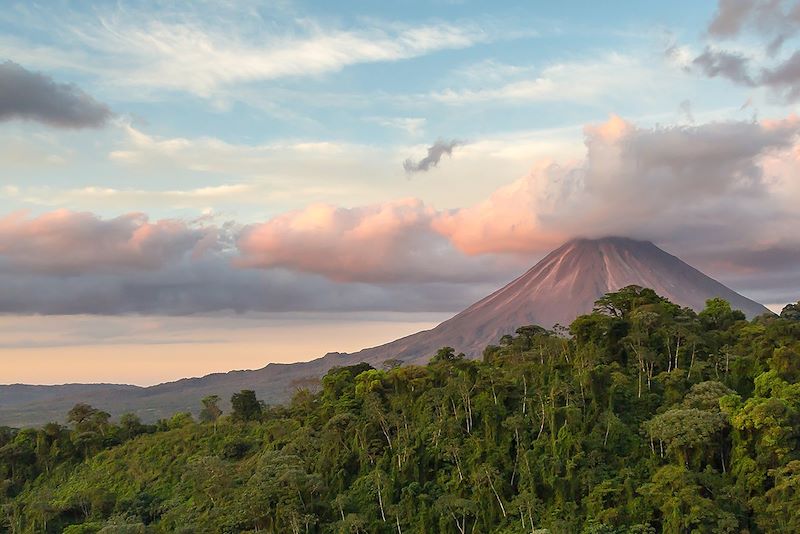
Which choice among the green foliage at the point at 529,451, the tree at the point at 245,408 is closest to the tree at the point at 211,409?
the tree at the point at 245,408

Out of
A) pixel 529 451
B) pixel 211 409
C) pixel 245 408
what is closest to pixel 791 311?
pixel 529 451

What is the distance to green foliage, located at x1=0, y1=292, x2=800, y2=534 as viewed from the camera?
4541cm

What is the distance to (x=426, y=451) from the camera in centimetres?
5547

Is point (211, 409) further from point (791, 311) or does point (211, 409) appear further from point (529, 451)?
point (791, 311)

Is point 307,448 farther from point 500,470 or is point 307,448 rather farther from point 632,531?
point 632,531

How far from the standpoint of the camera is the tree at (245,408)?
79.4m

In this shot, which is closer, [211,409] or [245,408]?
[245,408]

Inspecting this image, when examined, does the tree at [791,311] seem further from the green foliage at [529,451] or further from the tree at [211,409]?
the tree at [211,409]

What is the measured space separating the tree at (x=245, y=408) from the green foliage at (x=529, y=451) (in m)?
7.37

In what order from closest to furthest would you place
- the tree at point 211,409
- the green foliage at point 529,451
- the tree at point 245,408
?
the green foliage at point 529,451
the tree at point 245,408
the tree at point 211,409

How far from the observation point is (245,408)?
262 feet

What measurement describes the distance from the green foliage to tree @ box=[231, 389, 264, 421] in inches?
290

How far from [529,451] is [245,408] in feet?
127

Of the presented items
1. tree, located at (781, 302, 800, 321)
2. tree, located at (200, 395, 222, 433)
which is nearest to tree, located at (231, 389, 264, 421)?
tree, located at (200, 395, 222, 433)
